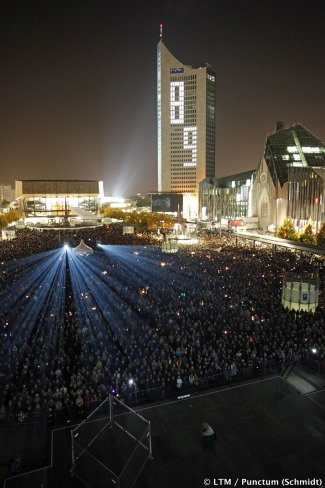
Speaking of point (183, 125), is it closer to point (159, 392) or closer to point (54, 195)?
point (54, 195)

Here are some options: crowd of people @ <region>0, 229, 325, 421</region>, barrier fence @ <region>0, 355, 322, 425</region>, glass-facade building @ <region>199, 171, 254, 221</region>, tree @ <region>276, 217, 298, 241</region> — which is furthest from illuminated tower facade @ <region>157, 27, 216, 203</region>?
barrier fence @ <region>0, 355, 322, 425</region>

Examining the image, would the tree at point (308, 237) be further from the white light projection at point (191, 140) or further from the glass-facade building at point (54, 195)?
the white light projection at point (191, 140)

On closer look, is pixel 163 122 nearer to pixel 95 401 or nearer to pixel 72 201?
pixel 72 201

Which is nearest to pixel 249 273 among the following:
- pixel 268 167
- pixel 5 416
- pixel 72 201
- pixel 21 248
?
pixel 5 416

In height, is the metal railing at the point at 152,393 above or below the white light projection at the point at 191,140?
below

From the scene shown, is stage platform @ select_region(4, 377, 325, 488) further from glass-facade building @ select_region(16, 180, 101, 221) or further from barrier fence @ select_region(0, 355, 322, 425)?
glass-facade building @ select_region(16, 180, 101, 221)

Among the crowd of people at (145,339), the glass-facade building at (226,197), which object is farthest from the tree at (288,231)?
the crowd of people at (145,339)
